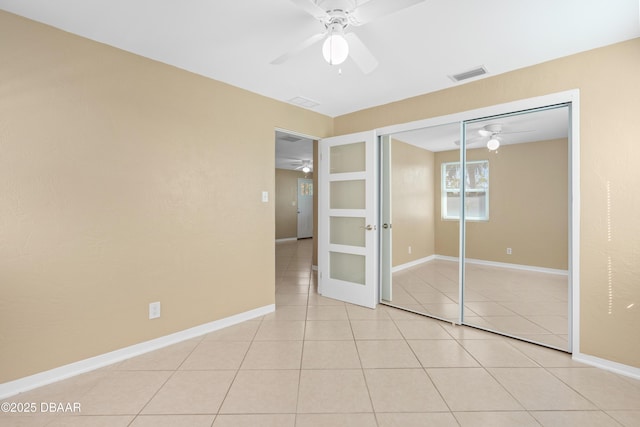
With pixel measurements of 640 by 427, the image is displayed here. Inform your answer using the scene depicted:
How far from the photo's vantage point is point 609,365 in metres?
2.10

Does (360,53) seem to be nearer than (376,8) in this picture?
No

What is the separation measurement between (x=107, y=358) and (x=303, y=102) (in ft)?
10.4

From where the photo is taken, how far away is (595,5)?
5.63 feet

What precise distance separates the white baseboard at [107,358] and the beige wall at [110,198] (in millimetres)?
46

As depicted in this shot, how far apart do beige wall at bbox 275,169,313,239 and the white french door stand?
228 inches

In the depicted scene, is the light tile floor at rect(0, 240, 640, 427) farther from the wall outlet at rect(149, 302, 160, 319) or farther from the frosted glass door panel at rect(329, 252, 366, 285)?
the frosted glass door panel at rect(329, 252, 366, 285)

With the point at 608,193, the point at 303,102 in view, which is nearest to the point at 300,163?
the point at 303,102

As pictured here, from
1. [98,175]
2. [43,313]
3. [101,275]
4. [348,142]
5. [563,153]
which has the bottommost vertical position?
[43,313]

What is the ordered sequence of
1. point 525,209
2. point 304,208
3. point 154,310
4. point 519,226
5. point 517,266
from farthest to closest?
point 304,208 → point 517,266 → point 519,226 → point 525,209 → point 154,310

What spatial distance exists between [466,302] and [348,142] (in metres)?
2.53

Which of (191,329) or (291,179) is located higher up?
(291,179)

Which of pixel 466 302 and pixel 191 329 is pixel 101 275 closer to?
pixel 191 329

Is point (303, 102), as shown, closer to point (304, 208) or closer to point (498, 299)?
point (498, 299)

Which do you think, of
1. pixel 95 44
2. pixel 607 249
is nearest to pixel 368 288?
pixel 607 249
